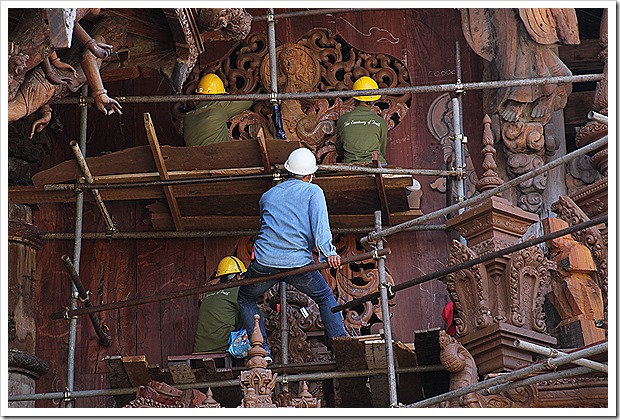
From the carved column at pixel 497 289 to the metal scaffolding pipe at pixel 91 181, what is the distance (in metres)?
2.90

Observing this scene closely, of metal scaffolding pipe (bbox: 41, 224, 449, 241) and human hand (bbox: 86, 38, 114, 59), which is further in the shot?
metal scaffolding pipe (bbox: 41, 224, 449, 241)

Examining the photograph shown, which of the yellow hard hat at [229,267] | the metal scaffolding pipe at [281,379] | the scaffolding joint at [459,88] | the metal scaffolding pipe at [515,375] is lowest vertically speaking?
the metal scaffolding pipe at [515,375]

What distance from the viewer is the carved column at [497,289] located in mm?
11789

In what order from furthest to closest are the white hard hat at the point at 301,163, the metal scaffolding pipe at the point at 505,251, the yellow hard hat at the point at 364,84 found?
the yellow hard hat at the point at 364,84
the white hard hat at the point at 301,163
the metal scaffolding pipe at the point at 505,251

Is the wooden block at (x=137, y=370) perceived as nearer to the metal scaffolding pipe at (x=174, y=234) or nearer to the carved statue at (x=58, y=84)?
the metal scaffolding pipe at (x=174, y=234)

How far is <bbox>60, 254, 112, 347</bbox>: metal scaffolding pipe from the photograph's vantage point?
1231 cm

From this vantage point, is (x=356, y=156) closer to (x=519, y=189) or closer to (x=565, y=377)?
(x=519, y=189)

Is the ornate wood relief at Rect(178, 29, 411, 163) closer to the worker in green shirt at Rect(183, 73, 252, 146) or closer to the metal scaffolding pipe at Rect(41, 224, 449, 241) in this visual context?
the worker in green shirt at Rect(183, 73, 252, 146)

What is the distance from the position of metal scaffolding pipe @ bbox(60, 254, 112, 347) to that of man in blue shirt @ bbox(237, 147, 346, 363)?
1.20 meters

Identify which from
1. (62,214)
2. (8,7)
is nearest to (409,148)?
(62,214)

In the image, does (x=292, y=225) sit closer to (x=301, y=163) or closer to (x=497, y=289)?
(x=301, y=163)

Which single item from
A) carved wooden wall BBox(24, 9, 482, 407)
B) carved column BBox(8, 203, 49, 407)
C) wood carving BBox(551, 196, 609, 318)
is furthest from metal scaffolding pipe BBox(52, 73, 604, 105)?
wood carving BBox(551, 196, 609, 318)

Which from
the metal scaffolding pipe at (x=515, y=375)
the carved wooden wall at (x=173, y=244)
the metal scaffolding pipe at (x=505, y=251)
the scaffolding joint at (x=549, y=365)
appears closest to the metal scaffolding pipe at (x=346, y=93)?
the carved wooden wall at (x=173, y=244)

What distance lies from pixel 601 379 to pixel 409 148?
372 cm
